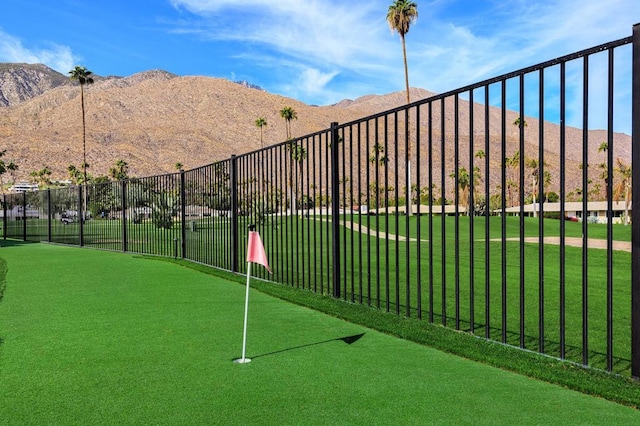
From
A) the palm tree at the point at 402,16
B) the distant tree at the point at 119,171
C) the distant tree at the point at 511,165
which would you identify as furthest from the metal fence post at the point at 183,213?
the distant tree at the point at 119,171

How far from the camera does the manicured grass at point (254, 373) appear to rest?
3641 millimetres

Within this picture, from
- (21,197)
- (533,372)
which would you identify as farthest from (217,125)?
(533,372)

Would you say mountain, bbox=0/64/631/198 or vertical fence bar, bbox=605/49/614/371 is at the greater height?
mountain, bbox=0/64/631/198

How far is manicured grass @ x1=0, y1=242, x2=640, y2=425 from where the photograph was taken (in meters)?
3.64

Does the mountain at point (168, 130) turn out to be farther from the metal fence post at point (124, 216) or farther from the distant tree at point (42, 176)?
the metal fence post at point (124, 216)

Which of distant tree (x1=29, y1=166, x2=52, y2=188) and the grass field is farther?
distant tree (x1=29, y1=166, x2=52, y2=188)

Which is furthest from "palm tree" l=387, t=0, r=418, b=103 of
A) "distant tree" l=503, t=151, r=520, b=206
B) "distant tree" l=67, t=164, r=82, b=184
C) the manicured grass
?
"distant tree" l=67, t=164, r=82, b=184

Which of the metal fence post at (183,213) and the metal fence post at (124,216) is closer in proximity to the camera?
the metal fence post at (183,213)

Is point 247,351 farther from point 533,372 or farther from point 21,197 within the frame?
point 21,197

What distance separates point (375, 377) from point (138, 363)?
2174 millimetres

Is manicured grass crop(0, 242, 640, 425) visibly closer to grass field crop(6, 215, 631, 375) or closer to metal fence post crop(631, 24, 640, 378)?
metal fence post crop(631, 24, 640, 378)

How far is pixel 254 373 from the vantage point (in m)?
4.52

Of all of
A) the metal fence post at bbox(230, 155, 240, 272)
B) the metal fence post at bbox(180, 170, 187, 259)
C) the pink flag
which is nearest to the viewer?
the pink flag

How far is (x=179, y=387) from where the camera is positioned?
165 inches
